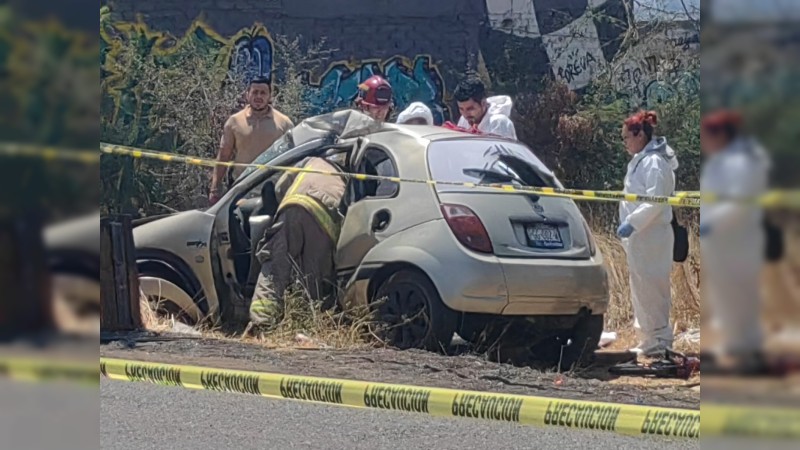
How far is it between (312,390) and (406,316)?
0.83m

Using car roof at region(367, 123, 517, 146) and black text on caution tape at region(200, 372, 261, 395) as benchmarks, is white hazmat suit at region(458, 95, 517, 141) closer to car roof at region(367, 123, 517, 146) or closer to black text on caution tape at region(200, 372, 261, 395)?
car roof at region(367, 123, 517, 146)

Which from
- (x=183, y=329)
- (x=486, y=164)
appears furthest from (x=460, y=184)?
(x=183, y=329)

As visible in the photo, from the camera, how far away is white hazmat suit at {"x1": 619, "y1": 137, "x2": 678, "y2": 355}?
22.7 feet

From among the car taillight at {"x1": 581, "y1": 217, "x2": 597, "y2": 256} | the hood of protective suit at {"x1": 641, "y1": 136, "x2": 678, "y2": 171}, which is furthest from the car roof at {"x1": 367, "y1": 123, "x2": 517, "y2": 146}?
the hood of protective suit at {"x1": 641, "y1": 136, "x2": 678, "y2": 171}

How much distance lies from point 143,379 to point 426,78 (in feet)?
10.2

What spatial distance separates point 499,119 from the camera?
24.5ft

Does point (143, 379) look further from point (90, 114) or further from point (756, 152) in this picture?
point (756, 152)

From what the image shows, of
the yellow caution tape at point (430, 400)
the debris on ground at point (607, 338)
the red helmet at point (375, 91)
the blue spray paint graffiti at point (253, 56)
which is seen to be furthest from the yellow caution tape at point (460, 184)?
the yellow caution tape at point (430, 400)

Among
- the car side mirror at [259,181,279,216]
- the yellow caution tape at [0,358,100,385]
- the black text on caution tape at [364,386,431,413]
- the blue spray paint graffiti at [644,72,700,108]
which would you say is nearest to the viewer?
the yellow caution tape at [0,358,100,385]

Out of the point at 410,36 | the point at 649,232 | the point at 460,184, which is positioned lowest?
the point at 649,232

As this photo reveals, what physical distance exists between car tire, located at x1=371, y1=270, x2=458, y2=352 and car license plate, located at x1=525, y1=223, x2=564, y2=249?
2.44ft

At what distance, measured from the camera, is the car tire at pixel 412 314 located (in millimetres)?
7652

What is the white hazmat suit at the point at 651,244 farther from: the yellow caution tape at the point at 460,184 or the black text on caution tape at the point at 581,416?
the black text on caution tape at the point at 581,416

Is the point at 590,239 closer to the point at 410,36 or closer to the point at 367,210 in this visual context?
the point at 367,210
